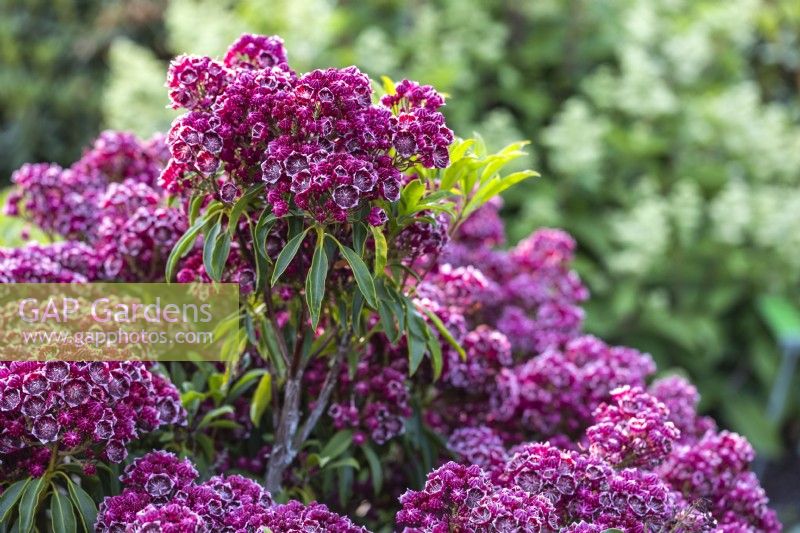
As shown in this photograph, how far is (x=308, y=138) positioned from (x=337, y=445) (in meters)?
0.79

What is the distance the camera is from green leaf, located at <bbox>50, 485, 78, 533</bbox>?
1855 millimetres

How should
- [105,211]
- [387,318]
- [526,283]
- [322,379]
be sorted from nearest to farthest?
1. [387,318]
2. [322,379]
3. [105,211]
4. [526,283]

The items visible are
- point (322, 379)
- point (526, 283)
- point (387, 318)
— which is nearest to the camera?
point (387, 318)

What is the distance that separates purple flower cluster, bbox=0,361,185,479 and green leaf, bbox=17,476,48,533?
3 cm

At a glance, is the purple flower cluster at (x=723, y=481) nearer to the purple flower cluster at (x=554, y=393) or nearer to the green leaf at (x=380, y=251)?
the purple flower cluster at (x=554, y=393)

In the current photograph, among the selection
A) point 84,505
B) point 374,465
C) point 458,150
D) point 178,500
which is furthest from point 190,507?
point 458,150

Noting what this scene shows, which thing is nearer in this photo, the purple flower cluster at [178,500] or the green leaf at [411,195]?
the purple flower cluster at [178,500]

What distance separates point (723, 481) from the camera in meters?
2.33

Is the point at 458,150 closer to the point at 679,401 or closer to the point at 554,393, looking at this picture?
the point at 554,393

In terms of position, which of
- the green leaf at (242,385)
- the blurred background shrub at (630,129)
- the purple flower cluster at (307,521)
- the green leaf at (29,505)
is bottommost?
the purple flower cluster at (307,521)

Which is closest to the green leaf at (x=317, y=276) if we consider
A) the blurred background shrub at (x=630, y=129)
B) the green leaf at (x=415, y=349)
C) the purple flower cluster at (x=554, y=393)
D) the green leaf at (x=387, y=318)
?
the green leaf at (x=387, y=318)

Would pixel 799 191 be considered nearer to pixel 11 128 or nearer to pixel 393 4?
pixel 393 4

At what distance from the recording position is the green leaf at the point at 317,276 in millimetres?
1866

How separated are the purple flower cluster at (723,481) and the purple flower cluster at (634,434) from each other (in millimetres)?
206
